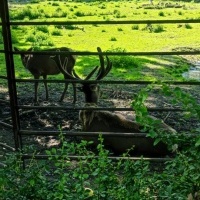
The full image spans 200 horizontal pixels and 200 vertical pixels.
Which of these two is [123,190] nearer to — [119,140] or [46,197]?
[46,197]

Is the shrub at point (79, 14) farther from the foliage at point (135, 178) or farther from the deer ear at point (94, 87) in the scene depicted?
the foliage at point (135, 178)

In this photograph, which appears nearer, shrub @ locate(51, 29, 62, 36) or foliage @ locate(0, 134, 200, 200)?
foliage @ locate(0, 134, 200, 200)

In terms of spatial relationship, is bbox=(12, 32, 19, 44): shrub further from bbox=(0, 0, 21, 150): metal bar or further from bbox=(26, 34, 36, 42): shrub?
bbox=(0, 0, 21, 150): metal bar

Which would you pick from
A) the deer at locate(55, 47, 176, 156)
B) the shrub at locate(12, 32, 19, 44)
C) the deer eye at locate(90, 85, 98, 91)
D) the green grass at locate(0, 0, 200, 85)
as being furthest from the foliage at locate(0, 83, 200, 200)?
the shrub at locate(12, 32, 19, 44)

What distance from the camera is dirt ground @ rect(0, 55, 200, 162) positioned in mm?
6562

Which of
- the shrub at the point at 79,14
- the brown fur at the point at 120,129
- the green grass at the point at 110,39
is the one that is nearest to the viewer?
the brown fur at the point at 120,129

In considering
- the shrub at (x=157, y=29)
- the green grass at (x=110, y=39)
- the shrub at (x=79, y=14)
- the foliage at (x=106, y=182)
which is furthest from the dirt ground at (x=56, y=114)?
the shrub at (x=79, y=14)

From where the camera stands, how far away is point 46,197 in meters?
3.04

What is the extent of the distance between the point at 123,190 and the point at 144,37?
43.3 ft

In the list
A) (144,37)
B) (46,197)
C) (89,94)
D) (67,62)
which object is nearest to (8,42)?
(46,197)

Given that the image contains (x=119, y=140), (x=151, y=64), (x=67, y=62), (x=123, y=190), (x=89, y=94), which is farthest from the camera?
(x=151, y=64)

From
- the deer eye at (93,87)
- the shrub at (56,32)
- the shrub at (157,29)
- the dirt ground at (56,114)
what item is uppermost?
the deer eye at (93,87)

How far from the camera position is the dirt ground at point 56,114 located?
6562 millimetres

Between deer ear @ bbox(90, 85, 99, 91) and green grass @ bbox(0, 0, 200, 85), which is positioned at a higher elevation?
deer ear @ bbox(90, 85, 99, 91)
